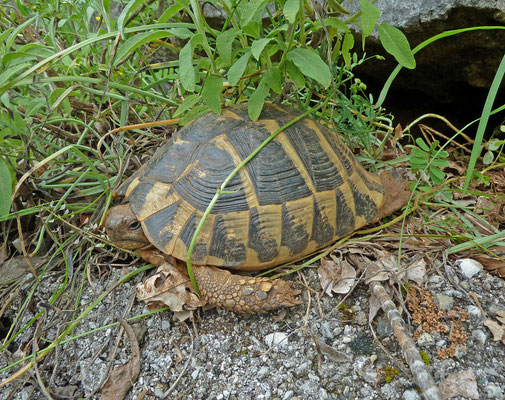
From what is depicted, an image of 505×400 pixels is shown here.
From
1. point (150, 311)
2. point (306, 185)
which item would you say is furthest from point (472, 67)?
point (150, 311)

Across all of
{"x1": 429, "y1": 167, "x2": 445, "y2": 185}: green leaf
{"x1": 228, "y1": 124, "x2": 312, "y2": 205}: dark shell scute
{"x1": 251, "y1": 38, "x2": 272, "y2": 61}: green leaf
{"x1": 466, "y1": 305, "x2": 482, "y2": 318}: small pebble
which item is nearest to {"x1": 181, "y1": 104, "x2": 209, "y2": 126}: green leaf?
{"x1": 228, "y1": 124, "x2": 312, "y2": 205}: dark shell scute

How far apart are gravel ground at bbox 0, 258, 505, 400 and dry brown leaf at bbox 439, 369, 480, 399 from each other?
24 millimetres

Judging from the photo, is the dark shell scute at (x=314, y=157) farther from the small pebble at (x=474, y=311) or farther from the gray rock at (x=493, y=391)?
the gray rock at (x=493, y=391)

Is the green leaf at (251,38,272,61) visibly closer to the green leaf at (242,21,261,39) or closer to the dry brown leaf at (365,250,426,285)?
the green leaf at (242,21,261,39)

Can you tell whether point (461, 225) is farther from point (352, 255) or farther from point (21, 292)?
point (21, 292)

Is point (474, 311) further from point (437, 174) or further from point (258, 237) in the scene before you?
point (258, 237)

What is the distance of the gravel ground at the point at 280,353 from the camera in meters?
1.42

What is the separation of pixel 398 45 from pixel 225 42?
0.70 meters

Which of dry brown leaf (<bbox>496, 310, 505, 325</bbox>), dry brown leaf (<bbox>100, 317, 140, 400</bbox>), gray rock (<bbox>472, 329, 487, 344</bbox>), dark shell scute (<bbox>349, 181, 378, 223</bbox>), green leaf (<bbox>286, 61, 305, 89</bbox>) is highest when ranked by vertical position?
green leaf (<bbox>286, 61, 305, 89</bbox>)

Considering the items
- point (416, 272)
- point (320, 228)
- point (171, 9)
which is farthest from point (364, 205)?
point (171, 9)

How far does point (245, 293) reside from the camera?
1.66 meters

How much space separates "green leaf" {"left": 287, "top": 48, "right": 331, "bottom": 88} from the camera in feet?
4.83

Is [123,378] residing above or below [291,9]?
below

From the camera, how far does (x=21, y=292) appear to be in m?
2.01
